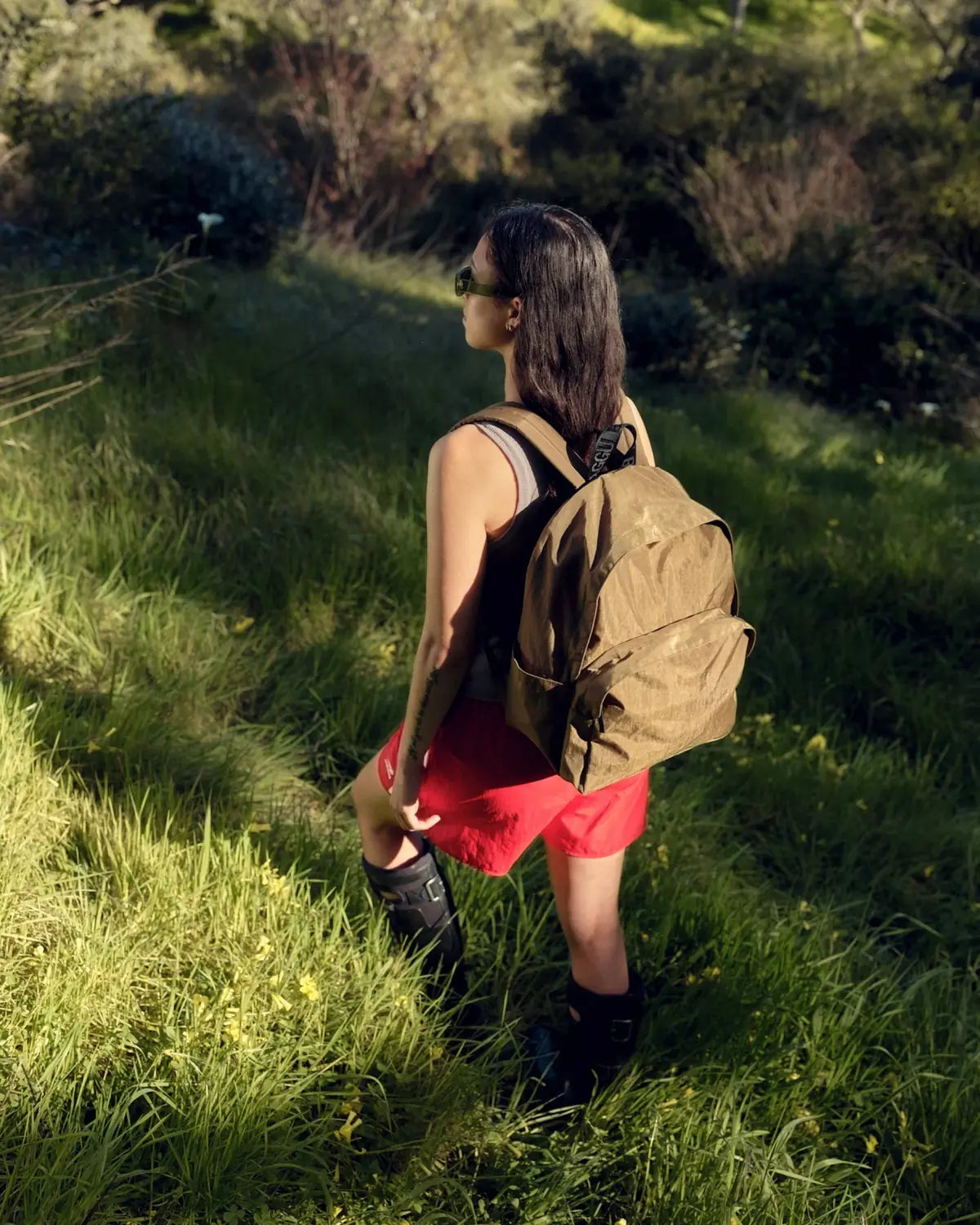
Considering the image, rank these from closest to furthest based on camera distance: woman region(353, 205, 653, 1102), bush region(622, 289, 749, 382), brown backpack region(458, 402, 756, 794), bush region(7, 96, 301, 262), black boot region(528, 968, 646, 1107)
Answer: brown backpack region(458, 402, 756, 794) < woman region(353, 205, 653, 1102) < black boot region(528, 968, 646, 1107) < bush region(7, 96, 301, 262) < bush region(622, 289, 749, 382)

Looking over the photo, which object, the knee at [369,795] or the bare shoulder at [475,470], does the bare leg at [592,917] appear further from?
the bare shoulder at [475,470]

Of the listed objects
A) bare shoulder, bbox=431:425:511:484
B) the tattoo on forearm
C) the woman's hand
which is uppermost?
bare shoulder, bbox=431:425:511:484

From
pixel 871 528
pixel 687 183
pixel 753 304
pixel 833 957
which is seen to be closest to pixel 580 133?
pixel 687 183

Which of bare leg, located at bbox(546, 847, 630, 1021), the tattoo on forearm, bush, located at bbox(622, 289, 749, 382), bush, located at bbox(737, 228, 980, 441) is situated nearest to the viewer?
the tattoo on forearm

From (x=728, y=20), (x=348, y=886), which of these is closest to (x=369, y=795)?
(x=348, y=886)

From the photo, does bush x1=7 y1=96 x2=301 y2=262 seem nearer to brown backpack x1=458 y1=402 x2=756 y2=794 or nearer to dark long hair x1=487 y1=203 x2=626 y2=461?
dark long hair x1=487 y1=203 x2=626 y2=461

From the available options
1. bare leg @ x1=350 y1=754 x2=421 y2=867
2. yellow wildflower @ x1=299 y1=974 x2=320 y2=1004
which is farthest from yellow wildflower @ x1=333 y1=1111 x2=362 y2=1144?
bare leg @ x1=350 y1=754 x2=421 y2=867

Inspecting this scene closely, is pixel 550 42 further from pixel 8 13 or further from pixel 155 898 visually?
pixel 155 898

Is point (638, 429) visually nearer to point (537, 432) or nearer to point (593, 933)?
point (537, 432)

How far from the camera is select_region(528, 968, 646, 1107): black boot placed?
7.25 ft

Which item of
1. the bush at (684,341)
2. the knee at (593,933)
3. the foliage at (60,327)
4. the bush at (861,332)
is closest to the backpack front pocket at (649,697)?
the knee at (593,933)

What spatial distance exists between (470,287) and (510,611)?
57 cm

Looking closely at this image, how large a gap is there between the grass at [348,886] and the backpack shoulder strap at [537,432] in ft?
3.72

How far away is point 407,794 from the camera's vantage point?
1976mm
